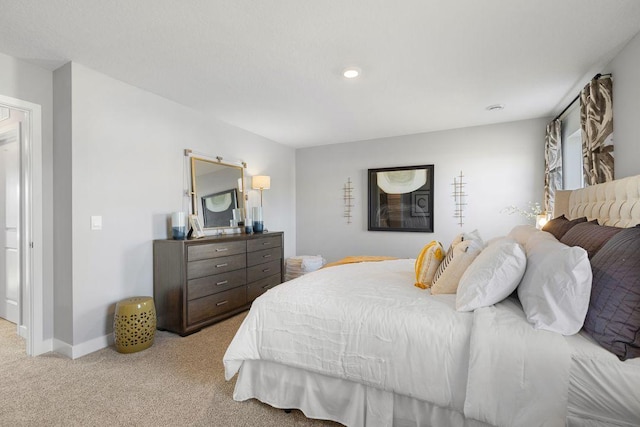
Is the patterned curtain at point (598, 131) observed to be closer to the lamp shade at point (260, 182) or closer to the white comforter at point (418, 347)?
the white comforter at point (418, 347)

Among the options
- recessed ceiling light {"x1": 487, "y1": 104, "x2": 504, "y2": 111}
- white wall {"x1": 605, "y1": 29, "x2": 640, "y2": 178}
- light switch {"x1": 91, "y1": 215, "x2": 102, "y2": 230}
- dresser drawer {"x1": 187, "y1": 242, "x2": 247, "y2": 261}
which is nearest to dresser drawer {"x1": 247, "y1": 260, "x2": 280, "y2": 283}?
dresser drawer {"x1": 187, "y1": 242, "x2": 247, "y2": 261}

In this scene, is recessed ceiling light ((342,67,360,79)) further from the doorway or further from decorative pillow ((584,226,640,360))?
the doorway

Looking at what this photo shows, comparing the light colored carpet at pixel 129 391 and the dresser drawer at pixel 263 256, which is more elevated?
the dresser drawer at pixel 263 256


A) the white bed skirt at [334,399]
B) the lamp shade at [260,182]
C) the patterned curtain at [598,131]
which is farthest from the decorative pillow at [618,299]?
the lamp shade at [260,182]

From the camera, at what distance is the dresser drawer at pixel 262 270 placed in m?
3.87

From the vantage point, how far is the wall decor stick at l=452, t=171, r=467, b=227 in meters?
4.49

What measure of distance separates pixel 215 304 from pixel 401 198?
3094 millimetres

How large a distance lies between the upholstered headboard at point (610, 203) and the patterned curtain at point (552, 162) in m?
0.99

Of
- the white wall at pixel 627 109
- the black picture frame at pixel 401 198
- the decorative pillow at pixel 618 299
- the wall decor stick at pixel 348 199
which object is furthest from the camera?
the wall decor stick at pixel 348 199

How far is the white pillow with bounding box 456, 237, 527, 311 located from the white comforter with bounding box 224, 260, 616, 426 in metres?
0.07

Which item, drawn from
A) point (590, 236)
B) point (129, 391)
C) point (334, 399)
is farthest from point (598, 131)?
point (129, 391)

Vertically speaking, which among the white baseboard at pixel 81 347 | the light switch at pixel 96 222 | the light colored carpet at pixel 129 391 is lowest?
the light colored carpet at pixel 129 391

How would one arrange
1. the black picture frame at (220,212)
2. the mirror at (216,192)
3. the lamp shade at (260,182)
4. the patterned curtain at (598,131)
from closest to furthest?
the patterned curtain at (598,131), the mirror at (216,192), the black picture frame at (220,212), the lamp shade at (260,182)

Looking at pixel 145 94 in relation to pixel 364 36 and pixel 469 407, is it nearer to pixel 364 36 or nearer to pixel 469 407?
pixel 364 36
